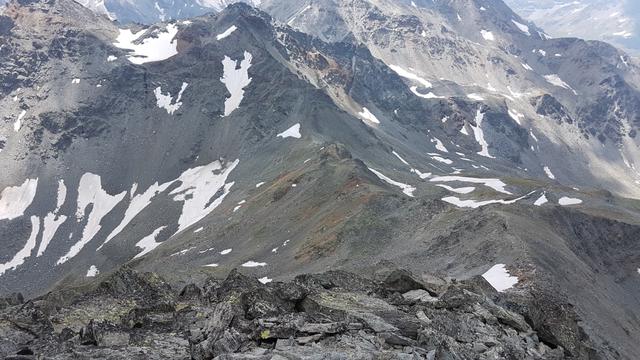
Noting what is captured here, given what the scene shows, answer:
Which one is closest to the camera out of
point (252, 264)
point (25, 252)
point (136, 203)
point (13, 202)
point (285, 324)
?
point (285, 324)

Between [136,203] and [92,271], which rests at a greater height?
[92,271]

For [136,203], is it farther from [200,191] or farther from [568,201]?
[568,201]

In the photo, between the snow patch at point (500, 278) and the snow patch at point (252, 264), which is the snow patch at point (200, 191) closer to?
the snow patch at point (252, 264)

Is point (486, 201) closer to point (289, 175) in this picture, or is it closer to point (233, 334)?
point (289, 175)

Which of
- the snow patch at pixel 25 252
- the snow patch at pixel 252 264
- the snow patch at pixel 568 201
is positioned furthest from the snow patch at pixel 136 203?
the snow patch at pixel 568 201

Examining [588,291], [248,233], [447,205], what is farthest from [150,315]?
[248,233]

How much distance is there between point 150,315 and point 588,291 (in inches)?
2300

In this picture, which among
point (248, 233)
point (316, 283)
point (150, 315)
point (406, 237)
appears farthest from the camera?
point (248, 233)

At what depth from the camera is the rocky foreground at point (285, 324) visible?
1980cm

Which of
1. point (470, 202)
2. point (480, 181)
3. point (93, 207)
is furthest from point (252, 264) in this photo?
point (93, 207)

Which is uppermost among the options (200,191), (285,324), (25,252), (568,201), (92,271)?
(285,324)

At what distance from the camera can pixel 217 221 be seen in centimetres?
12838

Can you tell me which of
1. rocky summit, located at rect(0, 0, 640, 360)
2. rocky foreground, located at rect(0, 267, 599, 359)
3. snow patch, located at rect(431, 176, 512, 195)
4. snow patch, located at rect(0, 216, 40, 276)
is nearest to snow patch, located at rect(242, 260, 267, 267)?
rocky summit, located at rect(0, 0, 640, 360)

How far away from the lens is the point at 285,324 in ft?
66.8
